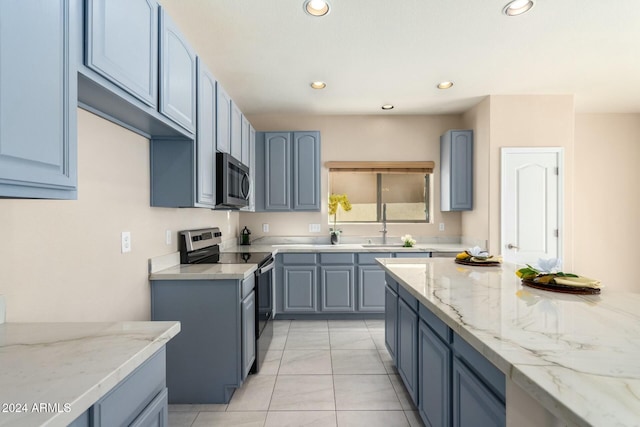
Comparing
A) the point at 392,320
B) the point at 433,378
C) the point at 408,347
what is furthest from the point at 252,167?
the point at 433,378

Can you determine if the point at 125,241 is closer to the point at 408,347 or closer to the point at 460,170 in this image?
the point at 408,347

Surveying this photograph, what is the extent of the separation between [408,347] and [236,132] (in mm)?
2384

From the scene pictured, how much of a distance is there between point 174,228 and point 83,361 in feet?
5.57

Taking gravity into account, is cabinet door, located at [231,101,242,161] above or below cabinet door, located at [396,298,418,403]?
above

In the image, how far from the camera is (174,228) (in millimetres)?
2438

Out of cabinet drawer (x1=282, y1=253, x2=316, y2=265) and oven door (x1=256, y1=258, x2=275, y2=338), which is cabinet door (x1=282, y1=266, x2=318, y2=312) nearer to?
cabinet drawer (x1=282, y1=253, x2=316, y2=265)

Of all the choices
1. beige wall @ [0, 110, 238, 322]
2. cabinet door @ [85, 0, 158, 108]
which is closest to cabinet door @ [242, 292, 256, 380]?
beige wall @ [0, 110, 238, 322]

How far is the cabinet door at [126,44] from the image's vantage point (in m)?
1.11

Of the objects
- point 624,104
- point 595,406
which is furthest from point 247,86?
point 624,104

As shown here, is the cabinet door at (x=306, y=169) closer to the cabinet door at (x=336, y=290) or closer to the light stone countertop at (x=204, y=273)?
the cabinet door at (x=336, y=290)

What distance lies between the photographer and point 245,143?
3477mm

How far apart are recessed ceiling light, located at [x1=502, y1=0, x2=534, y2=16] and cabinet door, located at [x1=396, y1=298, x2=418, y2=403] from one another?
6.67 ft

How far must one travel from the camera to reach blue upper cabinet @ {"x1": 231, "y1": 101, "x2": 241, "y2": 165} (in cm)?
295

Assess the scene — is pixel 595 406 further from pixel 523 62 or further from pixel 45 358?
pixel 523 62
